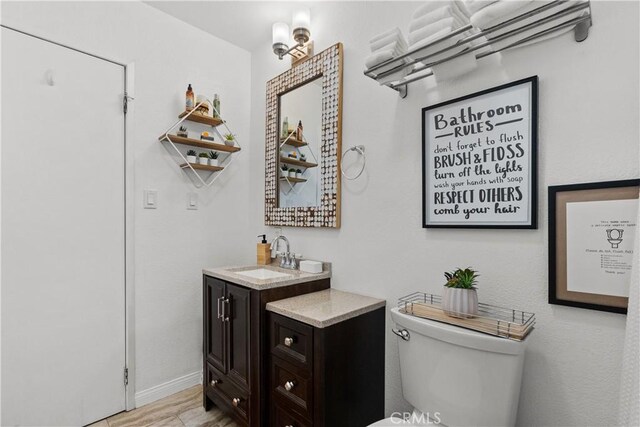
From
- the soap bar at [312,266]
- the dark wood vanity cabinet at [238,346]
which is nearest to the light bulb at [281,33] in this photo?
the soap bar at [312,266]

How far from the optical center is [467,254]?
133 centimetres

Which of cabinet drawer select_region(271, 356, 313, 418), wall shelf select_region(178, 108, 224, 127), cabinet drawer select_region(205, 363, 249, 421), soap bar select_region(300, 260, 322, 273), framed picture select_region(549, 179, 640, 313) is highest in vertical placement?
wall shelf select_region(178, 108, 224, 127)

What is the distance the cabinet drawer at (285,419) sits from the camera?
4.40 feet

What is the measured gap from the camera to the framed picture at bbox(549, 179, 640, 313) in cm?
97

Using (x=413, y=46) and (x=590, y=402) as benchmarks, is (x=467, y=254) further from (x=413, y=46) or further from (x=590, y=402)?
(x=413, y=46)

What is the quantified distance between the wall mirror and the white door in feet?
3.14

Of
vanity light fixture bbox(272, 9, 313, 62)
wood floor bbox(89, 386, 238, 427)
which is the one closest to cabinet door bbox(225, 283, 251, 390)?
wood floor bbox(89, 386, 238, 427)

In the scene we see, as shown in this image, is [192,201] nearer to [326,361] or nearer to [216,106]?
[216,106]

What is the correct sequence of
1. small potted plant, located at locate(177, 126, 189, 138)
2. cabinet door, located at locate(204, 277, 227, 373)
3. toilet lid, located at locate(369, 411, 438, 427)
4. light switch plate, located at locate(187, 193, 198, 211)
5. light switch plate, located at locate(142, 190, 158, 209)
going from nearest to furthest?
toilet lid, located at locate(369, 411, 438, 427) → cabinet door, located at locate(204, 277, 227, 373) → light switch plate, located at locate(142, 190, 158, 209) → small potted plant, located at locate(177, 126, 189, 138) → light switch plate, located at locate(187, 193, 198, 211)

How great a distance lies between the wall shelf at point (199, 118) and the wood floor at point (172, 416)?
1862 mm

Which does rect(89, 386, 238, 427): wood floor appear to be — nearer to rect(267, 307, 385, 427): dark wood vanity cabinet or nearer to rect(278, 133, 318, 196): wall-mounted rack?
rect(267, 307, 385, 427): dark wood vanity cabinet

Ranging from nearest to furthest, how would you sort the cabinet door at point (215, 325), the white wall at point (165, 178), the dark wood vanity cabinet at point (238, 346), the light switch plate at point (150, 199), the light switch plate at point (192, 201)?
the dark wood vanity cabinet at point (238, 346), the cabinet door at point (215, 325), the white wall at point (165, 178), the light switch plate at point (150, 199), the light switch plate at point (192, 201)

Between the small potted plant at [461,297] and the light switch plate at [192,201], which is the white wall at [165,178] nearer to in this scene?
the light switch plate at [192,201]

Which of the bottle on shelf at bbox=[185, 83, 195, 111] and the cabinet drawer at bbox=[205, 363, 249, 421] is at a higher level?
the bottle on shelf at bbox=[185, 83, 195, 111]
